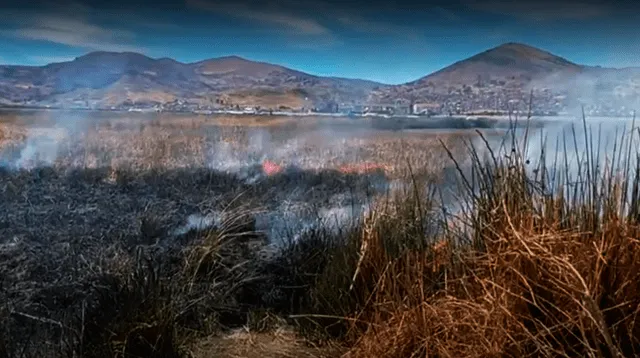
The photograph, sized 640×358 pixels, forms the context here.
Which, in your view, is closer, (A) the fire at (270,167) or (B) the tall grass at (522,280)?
(B) the tall grass at (522,280)

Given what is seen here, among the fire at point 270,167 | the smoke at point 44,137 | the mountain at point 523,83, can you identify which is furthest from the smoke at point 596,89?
the smoke at point 44,137

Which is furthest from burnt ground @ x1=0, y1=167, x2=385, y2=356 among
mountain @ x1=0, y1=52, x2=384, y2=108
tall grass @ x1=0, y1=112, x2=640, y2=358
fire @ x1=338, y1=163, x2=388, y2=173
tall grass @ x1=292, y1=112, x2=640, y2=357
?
mountain @ x1=0, y1=52, x2=384, y2=108

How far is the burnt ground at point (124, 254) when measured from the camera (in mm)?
2422

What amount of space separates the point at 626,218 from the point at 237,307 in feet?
6.37

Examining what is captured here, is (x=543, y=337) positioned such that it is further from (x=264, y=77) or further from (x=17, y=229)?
(x=264, y=77)

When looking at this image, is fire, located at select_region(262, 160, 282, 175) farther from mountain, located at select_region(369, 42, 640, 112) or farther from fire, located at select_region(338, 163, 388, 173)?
mountain, located at select_region(369, 42, 640, 112)

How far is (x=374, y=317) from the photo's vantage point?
225 cm

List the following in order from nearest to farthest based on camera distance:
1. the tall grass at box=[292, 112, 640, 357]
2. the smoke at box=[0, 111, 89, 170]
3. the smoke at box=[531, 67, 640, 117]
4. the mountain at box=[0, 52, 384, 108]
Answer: the tall grass at box=[292, 112, 640, 357] → the smoke at box=[531, 67, 640, 117] → the smoke at box=[0, 111, 89, 170] → the mountain at box=[0, 52, 384, 108]

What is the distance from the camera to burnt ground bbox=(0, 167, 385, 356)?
2422 millimetres

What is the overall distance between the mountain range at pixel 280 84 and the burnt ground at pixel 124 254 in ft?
7.21

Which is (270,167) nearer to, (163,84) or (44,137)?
(163,84)

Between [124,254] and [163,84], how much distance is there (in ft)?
24.4

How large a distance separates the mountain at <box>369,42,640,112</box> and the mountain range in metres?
0.01

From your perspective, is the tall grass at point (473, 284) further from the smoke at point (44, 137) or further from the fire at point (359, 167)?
the smoke at point (44, 137)
